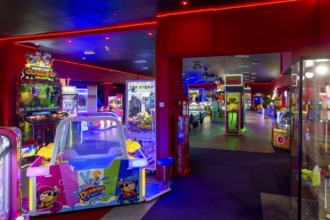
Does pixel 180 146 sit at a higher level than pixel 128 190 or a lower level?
higher

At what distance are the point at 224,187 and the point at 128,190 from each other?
5.96 feet

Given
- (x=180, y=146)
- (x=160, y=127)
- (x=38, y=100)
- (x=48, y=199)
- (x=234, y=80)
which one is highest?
(x=234, y=80)

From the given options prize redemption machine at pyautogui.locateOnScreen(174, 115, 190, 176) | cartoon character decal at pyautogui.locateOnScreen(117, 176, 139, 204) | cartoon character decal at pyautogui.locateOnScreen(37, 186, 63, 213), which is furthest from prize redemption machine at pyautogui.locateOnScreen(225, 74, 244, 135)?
cartoon character decal at pyautogui.locateOnScreen(37, 186, 63, 213)

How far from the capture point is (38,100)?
6875 millimetres

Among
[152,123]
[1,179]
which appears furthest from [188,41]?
[1,179]

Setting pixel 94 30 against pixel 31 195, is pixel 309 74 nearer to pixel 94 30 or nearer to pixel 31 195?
pixel 31 195

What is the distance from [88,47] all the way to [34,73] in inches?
71.0

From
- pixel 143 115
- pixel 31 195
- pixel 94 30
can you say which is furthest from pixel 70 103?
pixel 31 195

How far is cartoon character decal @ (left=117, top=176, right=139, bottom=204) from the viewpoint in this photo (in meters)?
3.60

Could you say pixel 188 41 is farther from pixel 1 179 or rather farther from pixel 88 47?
pixel 88 47

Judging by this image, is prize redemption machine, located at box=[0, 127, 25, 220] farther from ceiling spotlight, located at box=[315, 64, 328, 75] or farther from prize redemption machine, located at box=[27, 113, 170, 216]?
ceiling spotlight, located at box=[315, 64, 328, 75]

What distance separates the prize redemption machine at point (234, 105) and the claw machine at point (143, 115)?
652 cm

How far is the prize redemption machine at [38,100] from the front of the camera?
6461 mm

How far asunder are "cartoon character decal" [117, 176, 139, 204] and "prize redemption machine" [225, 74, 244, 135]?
7911 mm
